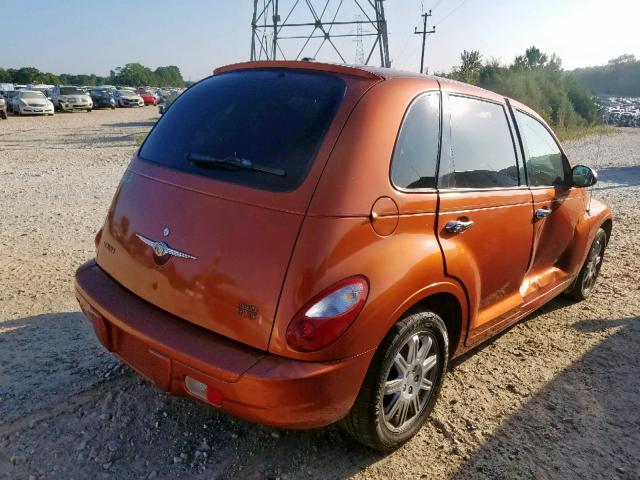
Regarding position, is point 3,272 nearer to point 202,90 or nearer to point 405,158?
point 202,90

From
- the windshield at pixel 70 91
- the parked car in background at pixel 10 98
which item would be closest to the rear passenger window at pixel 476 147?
the parked car in background at pixel 10 98

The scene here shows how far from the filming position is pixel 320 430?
2.73 meters

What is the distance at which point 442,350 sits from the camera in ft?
8.91

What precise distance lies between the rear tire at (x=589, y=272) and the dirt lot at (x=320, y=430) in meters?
0.14

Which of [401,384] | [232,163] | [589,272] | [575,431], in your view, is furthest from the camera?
[589,272]

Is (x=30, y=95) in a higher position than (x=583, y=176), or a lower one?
lower

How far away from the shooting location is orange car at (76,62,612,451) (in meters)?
2.04

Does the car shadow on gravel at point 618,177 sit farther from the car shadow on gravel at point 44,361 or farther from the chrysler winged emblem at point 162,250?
the chrysler winged emblem at point 162,250

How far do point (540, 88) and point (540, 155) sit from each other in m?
34.1

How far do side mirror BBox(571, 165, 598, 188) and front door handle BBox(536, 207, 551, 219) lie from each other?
1.87 ft

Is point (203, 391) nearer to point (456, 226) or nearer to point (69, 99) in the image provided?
point (456, 226)

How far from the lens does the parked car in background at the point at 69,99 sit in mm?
34938

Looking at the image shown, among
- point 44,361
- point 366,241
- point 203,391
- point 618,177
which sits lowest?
point 618,177

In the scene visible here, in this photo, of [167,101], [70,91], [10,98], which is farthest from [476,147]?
[167,101]
